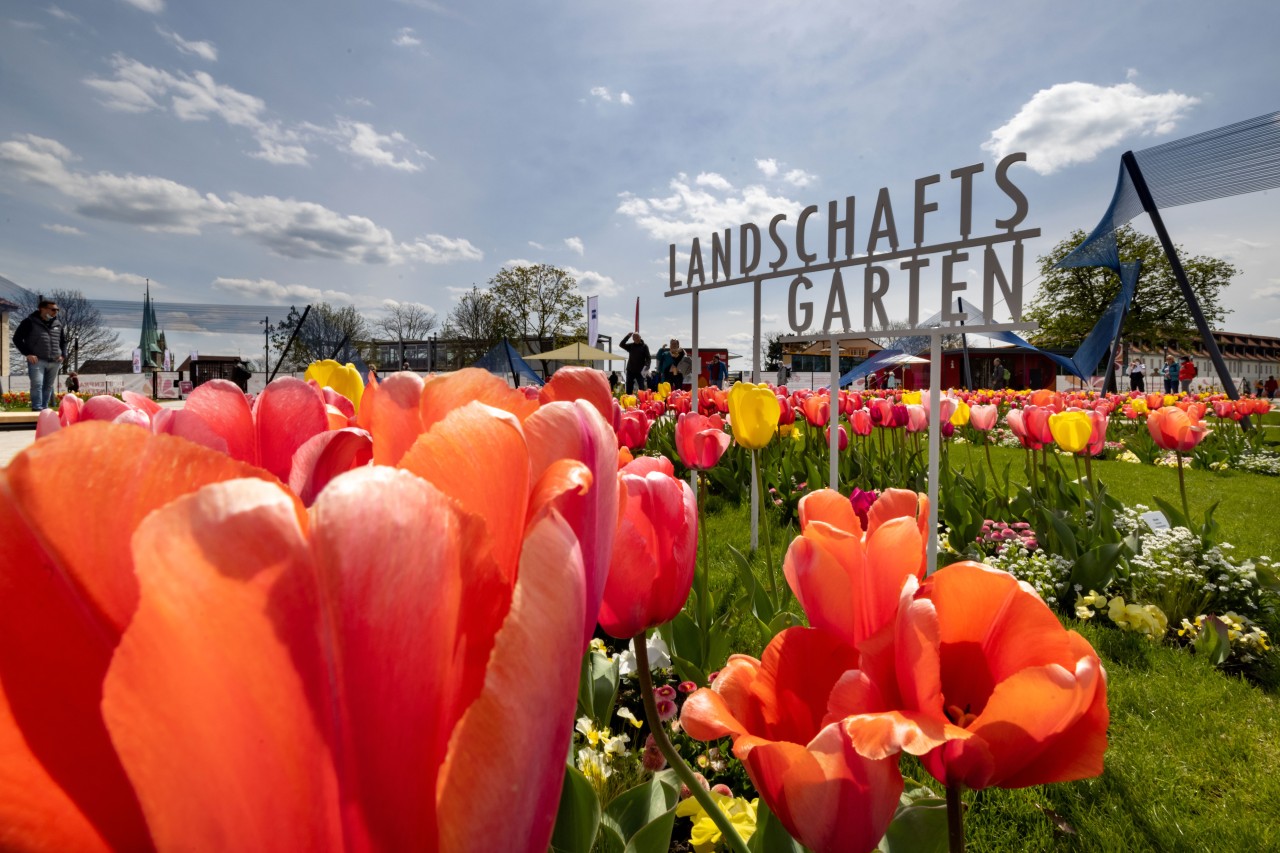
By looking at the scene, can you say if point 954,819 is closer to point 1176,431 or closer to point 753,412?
point 753,412

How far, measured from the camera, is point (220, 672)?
0.66ft

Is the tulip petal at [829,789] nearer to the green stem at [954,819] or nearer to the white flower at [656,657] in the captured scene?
the green stem at [954,819]

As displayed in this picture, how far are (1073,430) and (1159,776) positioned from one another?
2063mm

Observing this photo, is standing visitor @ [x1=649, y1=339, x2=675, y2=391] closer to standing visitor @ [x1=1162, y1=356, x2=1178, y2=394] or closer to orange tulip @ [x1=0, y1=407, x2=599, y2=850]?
orange tulip @ [x1=0, y1=407, x2=599, y2=850]

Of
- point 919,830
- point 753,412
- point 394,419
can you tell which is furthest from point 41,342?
point 919,830

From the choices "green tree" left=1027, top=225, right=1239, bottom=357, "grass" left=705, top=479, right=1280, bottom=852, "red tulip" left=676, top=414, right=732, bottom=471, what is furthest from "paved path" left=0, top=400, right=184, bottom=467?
"green tree" left=1027, top=225, right=1239, bottom=357

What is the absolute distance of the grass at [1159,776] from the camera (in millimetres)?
1966

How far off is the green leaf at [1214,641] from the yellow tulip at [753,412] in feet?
7.46

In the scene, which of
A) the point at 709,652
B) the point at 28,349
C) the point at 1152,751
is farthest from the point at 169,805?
the point at 28,349

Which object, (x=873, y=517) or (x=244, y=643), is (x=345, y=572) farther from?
(x=873, y=517)

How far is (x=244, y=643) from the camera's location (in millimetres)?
205

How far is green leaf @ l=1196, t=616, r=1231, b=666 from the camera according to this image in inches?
121

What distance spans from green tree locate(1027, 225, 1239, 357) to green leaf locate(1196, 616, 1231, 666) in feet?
128

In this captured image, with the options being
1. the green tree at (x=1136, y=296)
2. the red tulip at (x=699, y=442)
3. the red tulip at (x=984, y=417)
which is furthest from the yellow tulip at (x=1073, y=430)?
the green tree at (x=1136, y=296)
